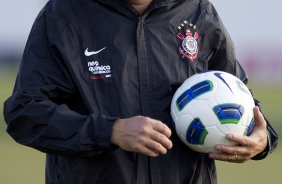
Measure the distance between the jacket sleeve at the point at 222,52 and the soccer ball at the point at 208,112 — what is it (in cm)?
27

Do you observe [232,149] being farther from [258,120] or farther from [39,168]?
[39,168]

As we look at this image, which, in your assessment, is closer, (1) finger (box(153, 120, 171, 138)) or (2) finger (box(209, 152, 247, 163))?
(1) finger (box(153, 120, 171, 138))

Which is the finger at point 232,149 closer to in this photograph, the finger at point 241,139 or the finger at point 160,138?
the finger at point 241,139

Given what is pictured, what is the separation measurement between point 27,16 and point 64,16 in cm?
1550

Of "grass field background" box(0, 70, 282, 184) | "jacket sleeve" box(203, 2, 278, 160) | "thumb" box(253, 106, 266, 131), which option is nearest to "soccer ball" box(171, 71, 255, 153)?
"thumb" box(253, 106, 266, 131)

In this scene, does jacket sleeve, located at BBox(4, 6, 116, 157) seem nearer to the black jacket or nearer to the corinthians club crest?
the black jacket

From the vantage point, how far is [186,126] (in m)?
3.48

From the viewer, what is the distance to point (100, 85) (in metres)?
3.51

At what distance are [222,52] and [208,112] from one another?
0.44 meters

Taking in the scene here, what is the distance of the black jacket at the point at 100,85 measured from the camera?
3402 millimetres

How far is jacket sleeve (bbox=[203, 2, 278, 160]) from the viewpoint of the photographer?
375 cm

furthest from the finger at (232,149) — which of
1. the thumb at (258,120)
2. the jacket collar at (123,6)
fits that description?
the jacket collar at (123,6)

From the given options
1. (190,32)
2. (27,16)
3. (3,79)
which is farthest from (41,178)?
(3,79)

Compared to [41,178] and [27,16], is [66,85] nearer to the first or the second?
[41,178]
